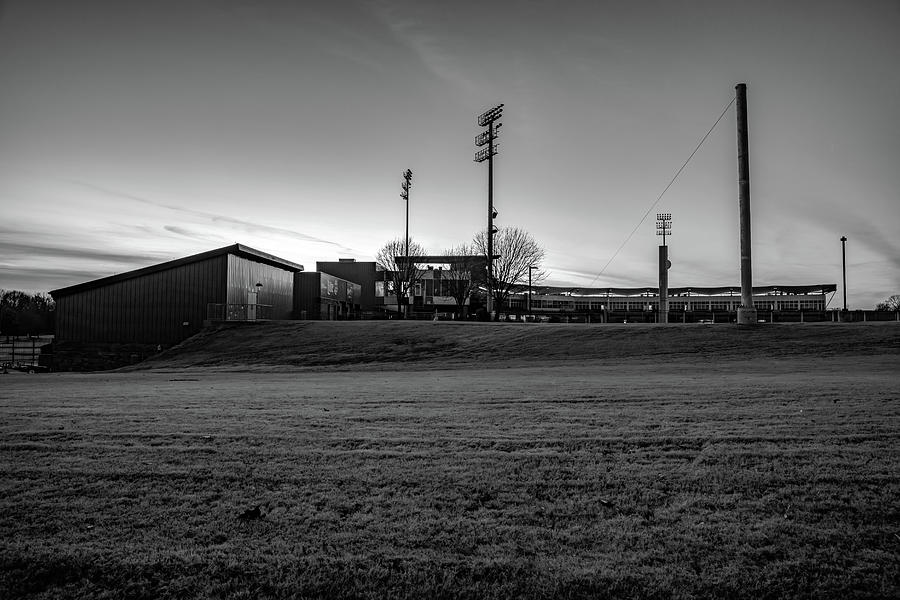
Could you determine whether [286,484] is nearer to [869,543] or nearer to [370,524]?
[370,524]

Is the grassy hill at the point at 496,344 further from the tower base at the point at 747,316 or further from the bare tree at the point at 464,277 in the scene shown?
the bare tree at the point at 464,277

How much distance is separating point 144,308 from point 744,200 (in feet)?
127

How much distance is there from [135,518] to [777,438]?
6.75 m

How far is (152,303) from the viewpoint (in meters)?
37.3

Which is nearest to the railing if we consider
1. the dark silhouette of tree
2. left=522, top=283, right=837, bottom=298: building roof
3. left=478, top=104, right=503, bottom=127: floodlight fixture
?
left=478, top=104, right=503, bottom=127: floodlight fixture

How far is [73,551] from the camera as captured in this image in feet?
12.6

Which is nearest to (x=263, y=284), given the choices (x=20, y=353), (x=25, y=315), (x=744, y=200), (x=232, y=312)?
(x=232, y=312)

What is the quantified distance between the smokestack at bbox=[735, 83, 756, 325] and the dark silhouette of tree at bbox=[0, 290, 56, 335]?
263 feet

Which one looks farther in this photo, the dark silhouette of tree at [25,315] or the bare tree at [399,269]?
the dark silhouette of tree at [25,315]

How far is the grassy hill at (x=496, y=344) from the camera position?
25953 mm

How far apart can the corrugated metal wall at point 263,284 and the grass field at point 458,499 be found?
1210 inches

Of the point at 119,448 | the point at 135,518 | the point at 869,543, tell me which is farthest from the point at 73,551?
the point at 869,543

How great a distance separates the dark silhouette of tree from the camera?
89.4 metres

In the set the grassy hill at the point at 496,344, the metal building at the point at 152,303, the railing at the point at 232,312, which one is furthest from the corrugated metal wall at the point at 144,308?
the grassy hill at the point at 496,344
